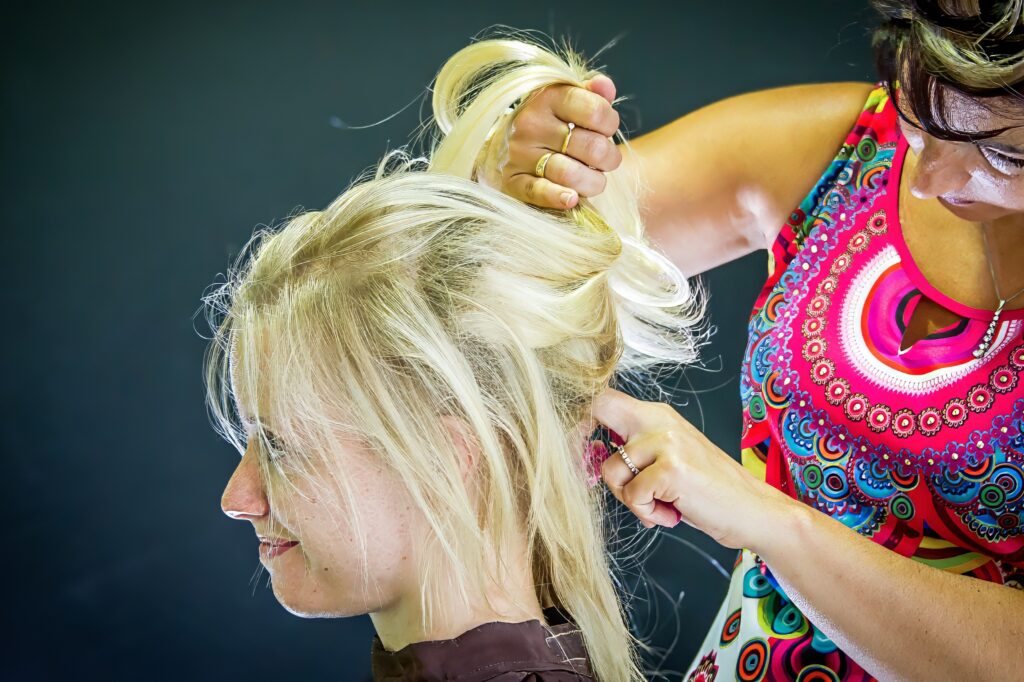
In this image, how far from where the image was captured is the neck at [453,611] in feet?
3.58

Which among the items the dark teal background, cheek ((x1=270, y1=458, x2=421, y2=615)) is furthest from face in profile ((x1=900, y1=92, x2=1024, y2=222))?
the dark teal background

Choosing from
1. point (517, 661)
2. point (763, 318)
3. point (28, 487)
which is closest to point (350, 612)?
point (517, 661)


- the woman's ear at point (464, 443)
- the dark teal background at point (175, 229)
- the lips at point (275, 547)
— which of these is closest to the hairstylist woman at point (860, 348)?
the woman's ear at point (464, 443)

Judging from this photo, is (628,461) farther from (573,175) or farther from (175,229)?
(175,229)

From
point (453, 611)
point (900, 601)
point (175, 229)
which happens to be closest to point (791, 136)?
point (900, 601)

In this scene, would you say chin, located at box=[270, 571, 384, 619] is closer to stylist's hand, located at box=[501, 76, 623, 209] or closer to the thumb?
stylist's hand, located at box=[501, 76, 623, 209]

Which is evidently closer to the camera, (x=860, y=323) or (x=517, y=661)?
(x=517, y=661)

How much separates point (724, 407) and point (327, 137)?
39.9 inches

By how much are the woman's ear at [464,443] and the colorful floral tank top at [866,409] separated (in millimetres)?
379

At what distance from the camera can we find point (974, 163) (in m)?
0.97

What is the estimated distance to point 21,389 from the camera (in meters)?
2.13

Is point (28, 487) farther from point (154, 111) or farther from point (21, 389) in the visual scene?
point (154, 111)

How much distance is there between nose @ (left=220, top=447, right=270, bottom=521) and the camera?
1.10m

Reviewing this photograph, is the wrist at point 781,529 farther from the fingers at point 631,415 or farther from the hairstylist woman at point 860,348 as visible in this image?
the fingers at point 631,415
